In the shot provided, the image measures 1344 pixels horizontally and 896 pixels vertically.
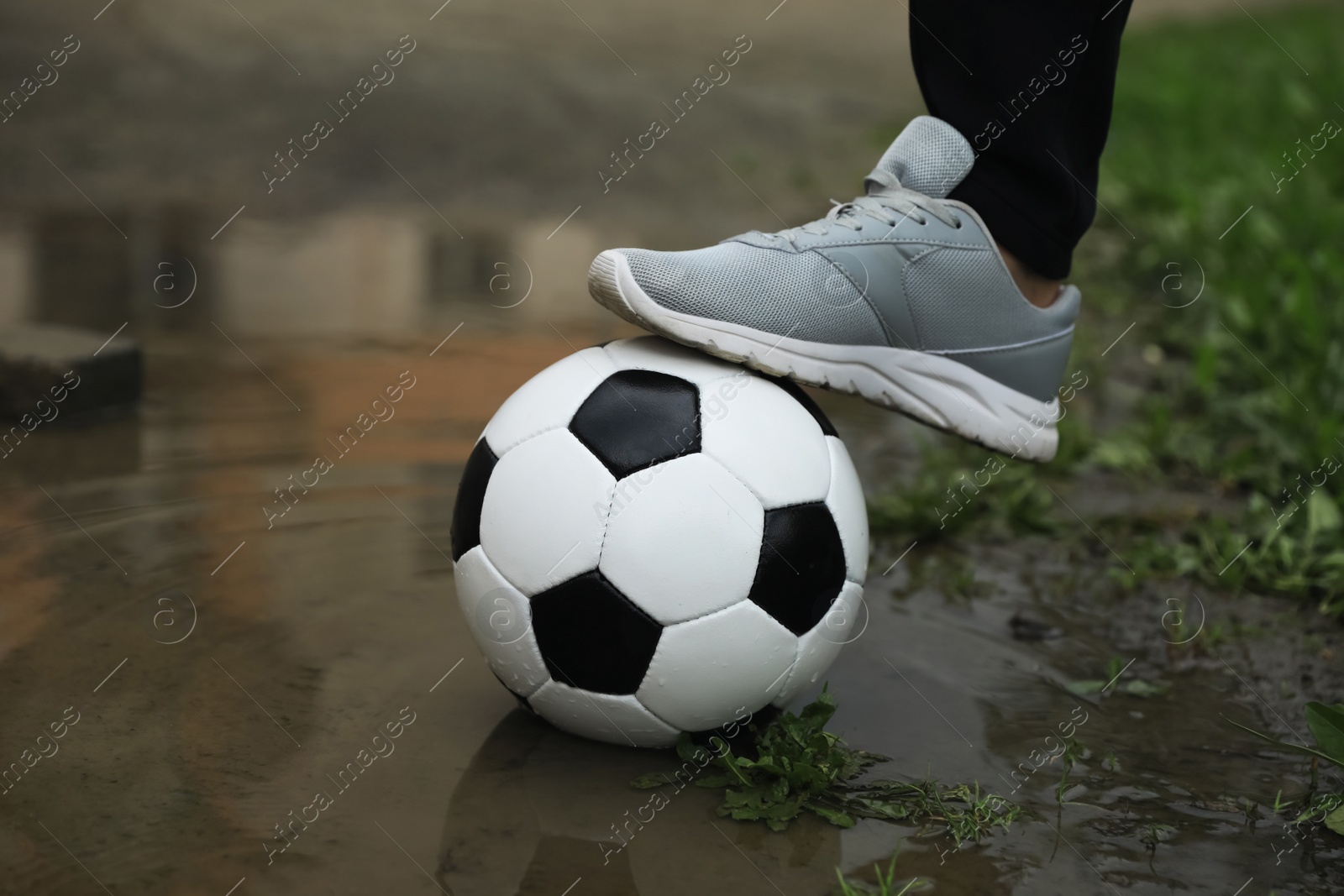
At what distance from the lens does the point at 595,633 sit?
2000mm

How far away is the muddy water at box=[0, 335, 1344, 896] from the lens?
6.04 ft

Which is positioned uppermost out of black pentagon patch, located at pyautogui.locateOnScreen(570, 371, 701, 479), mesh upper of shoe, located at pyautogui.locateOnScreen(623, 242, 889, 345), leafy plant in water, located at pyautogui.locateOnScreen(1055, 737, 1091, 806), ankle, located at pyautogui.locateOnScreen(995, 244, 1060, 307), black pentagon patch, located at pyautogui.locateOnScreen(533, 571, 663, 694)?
mesh upper of shoe, located at pyautogui.locateOnScreen(623, 242, 889, 345)

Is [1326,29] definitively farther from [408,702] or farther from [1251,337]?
[408,702]

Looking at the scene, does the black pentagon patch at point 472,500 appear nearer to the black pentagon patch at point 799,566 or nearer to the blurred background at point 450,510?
the blurred background at point 450,510

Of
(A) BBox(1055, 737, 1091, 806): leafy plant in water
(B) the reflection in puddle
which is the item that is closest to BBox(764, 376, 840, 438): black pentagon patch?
(A) BBox(1055, 737, 1091, 806): leafy plant in water

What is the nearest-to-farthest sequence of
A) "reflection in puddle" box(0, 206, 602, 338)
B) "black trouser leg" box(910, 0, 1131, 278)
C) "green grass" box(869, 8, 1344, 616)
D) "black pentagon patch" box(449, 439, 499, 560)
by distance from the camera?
"black pentagon patch" box(449, 439, 499, 560) → "black trouser leg" box(910, 0, 1131, 278) → "green grass" box(869, 8, 1344, 616) → "reflection in puddle" box(0, 206, 602, 338)

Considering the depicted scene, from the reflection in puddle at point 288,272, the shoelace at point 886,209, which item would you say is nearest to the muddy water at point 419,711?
the shoelace at point 886,209

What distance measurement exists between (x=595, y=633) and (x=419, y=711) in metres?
0.46

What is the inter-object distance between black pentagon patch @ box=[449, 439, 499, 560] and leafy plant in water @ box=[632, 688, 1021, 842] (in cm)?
50

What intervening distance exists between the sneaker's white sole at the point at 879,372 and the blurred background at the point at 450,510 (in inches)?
18.5

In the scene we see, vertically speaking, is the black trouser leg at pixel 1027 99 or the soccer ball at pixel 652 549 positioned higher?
the black trouser leg at pixel 1027 99

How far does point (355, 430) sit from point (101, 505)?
0.77 meters

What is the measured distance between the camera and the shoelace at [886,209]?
2420mm

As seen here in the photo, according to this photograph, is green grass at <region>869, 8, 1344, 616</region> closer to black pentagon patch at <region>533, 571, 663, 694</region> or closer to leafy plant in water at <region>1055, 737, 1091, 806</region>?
leafy plant in water at <region>1055, 737, 1091, 806</region>
